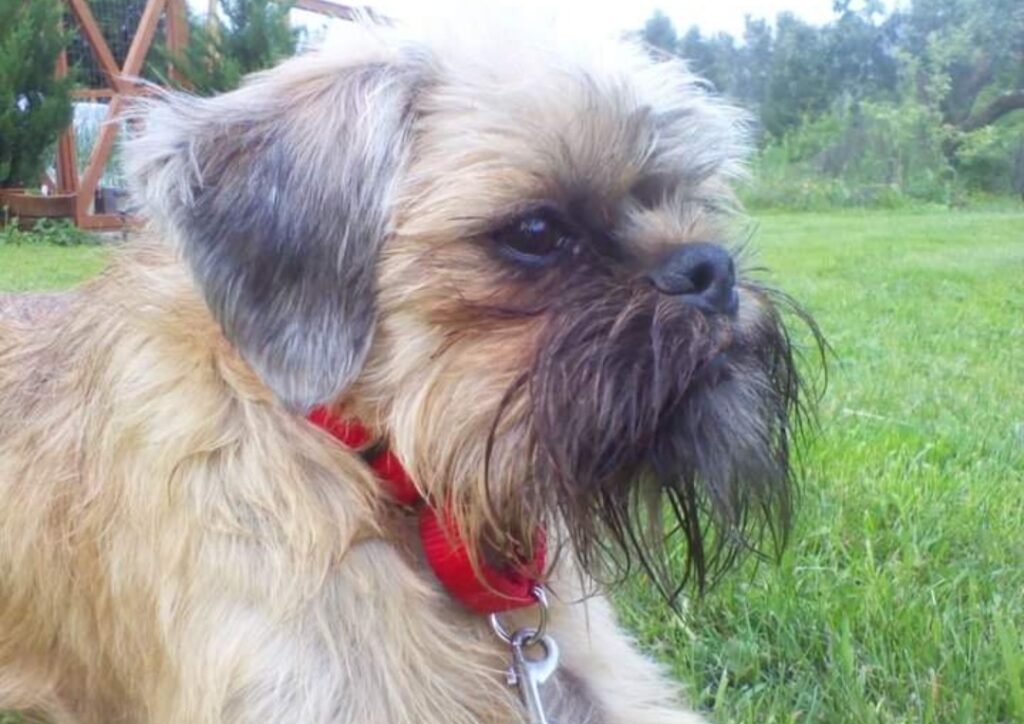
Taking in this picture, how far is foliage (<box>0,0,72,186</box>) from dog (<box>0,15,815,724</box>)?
1255 centimetres

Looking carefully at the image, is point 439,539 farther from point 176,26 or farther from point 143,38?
point 176,26

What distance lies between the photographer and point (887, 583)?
2920mm

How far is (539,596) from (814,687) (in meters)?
0.72

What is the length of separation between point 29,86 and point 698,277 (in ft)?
44.7

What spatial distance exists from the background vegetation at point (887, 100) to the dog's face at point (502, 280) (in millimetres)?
20276

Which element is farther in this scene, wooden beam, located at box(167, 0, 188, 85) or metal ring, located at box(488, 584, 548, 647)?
wooden beam, located at box(167, 0, 188, 85)

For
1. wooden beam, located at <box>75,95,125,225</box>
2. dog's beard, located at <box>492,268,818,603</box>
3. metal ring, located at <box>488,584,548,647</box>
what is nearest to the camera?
dog's beard, located at <box>492,268,818,603</box>

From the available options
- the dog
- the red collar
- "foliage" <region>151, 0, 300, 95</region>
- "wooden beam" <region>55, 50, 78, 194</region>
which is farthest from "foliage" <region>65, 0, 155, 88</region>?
the red collar

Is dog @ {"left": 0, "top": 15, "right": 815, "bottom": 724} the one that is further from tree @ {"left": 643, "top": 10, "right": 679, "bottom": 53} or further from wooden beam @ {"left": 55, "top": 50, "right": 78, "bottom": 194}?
wooden beam @ {"left": 55, "top": 50, "right": 78, "bottom": 194}

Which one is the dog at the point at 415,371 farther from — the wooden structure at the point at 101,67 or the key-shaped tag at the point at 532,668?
the wooden structure at the point at 101,67

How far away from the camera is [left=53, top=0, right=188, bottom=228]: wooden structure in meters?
13.6

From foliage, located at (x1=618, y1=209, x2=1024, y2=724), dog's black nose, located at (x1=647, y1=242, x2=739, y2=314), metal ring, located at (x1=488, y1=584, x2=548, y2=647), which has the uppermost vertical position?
dog's black nose, located at (x1=647, y1=242, x2=739, y2=314)

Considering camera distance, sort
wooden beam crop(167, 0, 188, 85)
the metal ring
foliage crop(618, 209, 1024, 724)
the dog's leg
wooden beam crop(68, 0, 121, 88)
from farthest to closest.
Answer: wooden beam crop(167, 0, 188, 85), wooden beam crop(68, 0, 121, 88), foliage crop(618, 209, 1024, 724), the metal ring, the dog's leg

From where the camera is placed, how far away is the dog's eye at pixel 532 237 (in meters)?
1.90
